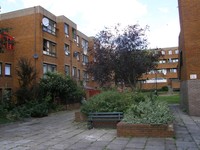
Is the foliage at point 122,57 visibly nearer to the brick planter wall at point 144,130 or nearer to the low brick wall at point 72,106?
the low brick wall at point 72,106

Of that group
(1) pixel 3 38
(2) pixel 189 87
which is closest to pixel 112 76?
(2) pixel 189 87

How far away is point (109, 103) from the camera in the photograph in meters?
13.9

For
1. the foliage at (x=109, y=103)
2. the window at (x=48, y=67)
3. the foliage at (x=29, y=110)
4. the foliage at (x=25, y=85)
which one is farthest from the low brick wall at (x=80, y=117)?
the window at (x=48, y=67)

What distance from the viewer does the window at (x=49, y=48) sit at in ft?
112

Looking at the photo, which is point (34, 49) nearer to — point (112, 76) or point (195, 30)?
point (112, 76)

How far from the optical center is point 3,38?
54.6 feet

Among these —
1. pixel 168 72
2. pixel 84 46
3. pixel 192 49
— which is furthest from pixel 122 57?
pixel 168 72

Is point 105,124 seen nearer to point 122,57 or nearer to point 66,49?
point 122,57

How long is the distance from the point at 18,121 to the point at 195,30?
12.5 metres

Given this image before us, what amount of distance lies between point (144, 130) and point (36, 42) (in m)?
24.3

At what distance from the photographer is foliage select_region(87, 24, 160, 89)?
23.8 m

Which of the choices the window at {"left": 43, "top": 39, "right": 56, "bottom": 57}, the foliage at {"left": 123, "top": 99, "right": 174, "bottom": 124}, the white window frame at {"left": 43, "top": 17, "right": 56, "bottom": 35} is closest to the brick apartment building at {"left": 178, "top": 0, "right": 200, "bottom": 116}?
the foliage at {"left": 123, "top": 99, "right": 174, "bottom": 124}

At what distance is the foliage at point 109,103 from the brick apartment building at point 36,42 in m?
17.5

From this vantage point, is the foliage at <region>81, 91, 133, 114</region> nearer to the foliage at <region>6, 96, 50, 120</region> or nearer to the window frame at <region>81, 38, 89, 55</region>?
the foliage at <region>6, 96, 50, 120</region>
